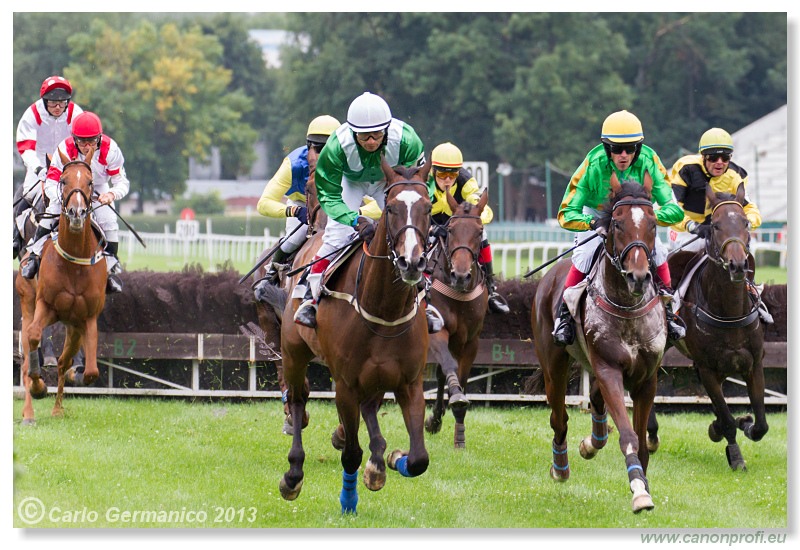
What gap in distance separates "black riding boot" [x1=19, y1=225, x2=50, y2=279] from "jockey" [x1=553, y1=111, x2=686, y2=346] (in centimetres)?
487

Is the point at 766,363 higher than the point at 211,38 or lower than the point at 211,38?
lower

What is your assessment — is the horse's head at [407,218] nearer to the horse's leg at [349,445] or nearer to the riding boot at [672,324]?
the horse's leg at [349,445]

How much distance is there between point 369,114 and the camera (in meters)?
6.43

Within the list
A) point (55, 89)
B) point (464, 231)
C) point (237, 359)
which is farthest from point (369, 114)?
point (55, 89)

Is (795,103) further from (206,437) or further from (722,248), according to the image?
(206,437)

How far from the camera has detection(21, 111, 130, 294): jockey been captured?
9.59m

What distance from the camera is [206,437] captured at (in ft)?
31.6

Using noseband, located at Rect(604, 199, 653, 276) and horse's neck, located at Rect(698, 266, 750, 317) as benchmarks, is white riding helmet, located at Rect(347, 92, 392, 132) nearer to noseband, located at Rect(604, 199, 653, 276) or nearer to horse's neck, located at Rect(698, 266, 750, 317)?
noseband, located at Rect(604, 199, 653, 276)

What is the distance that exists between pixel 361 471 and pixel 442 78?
2824cm

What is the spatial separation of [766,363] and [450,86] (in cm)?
2613

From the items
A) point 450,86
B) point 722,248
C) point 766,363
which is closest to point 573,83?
point 450,86

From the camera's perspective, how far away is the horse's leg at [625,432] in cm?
617

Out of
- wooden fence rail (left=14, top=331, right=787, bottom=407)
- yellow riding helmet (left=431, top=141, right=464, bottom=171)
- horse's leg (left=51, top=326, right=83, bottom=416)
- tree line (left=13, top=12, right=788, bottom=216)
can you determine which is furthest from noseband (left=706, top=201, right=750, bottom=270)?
tree line (left=13, top=12, right=788, bottom=216)

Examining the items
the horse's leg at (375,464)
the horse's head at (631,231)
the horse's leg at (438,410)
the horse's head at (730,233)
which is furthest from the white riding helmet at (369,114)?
the horse's leg at (438,410)
